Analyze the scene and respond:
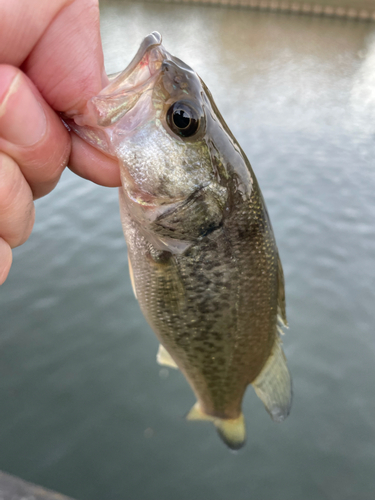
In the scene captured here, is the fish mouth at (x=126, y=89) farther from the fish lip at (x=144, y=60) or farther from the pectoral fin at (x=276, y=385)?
the pectoral fin at (x=276, y=385)

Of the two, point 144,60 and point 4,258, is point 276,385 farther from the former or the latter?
point 144,60

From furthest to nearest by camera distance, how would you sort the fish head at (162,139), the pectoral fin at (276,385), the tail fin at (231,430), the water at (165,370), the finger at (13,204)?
the water at (165,370)
the tail fin at (231,430)
the pectoral fin at (276,385)
the fish head at (162,139)
the finger at (13,204)

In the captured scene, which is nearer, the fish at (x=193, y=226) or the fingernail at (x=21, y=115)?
the fingernail at (x=21, y=115)

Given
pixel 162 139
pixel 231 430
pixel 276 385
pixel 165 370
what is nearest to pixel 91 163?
pixel 162 139

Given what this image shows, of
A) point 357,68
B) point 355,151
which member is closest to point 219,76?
point 357,68

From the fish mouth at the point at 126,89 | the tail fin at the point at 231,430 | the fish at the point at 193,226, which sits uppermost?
the fish mouth at the point at 126,89

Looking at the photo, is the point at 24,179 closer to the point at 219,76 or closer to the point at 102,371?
the point at 102,371

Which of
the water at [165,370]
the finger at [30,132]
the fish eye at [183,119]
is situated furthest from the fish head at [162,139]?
the water at [165,370]

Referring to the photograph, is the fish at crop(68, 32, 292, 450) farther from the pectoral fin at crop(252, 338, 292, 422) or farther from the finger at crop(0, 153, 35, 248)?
the finger at crop(0, 153, 35, 248)
